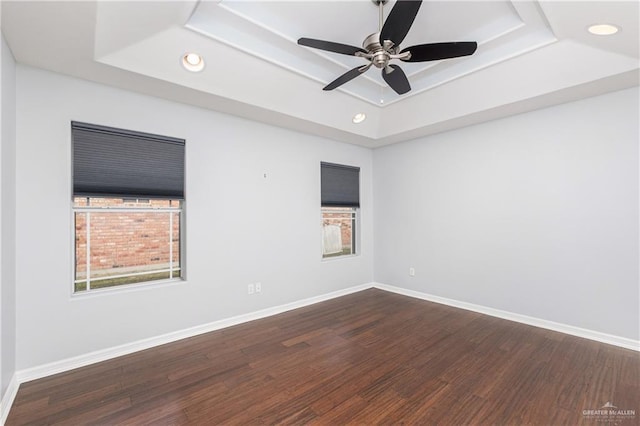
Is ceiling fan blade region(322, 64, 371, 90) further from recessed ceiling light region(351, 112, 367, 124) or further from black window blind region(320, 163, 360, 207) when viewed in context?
black window blind region(320, 163, 360, 207)

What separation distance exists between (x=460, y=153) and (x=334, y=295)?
280 centimetres

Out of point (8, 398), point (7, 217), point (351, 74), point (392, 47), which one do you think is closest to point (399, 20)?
point (392, 47)

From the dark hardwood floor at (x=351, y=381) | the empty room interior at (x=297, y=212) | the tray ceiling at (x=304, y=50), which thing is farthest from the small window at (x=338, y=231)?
the tray ceiling at (x=304, y=50)

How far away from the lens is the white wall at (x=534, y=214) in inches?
120

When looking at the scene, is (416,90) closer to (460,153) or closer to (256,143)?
(460,153)

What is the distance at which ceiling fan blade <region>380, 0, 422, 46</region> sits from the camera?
5.83 feet

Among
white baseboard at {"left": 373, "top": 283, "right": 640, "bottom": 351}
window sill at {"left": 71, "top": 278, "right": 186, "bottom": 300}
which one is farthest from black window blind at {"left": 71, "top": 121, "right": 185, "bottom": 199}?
white baseboard at {"left": 373, "top": 283, "right": 640, "bottom": 351}

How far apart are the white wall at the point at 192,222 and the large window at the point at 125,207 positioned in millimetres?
108

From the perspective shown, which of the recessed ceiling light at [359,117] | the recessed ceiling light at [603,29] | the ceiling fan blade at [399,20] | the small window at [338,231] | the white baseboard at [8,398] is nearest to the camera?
the ceiling fan blade at [399,20]

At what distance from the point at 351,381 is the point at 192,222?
7.40ft

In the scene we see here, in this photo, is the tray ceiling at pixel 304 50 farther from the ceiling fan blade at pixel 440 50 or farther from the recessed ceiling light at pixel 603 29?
the ceiling fan blade at pixel 440 50

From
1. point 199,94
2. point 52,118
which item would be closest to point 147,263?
point 52,118

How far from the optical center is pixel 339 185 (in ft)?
16.1

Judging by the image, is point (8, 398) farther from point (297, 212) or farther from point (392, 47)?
point (392, 47)
